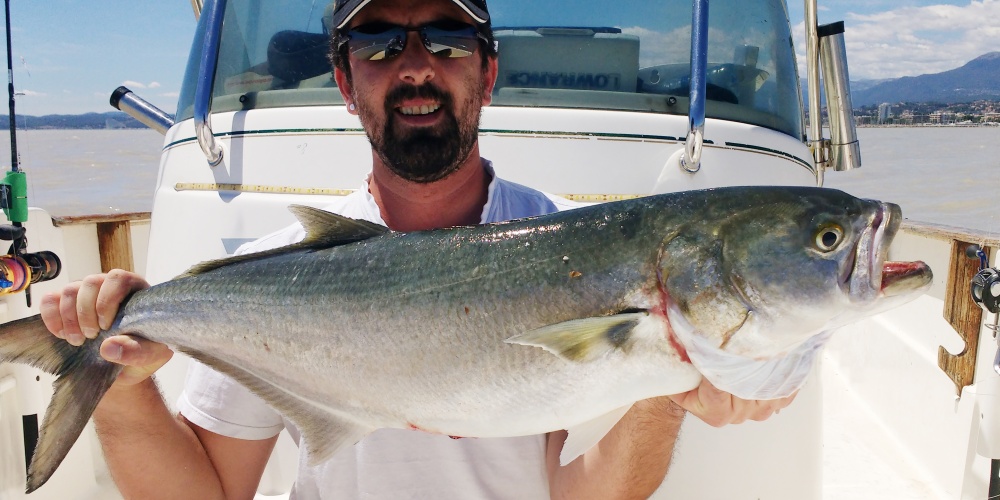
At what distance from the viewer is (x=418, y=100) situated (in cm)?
241

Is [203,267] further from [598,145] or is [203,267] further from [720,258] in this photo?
[598,145]

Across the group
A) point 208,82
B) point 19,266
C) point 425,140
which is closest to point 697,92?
point 425,140

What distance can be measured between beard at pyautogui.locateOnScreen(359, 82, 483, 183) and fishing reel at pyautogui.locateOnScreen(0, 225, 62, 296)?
2082mm

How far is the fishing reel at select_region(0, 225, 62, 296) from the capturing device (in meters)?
3.31

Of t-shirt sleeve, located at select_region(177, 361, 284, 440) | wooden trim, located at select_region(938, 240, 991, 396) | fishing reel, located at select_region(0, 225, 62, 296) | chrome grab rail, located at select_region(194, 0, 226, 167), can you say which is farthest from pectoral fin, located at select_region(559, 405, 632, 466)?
wooden trim, located at select_region(938, 240, 991, 396)

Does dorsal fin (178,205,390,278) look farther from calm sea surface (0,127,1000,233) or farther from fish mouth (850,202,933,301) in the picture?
calm sea surface (0,127,1000,233)

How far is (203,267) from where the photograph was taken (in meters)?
2.14

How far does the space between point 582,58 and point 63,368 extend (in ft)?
8.20

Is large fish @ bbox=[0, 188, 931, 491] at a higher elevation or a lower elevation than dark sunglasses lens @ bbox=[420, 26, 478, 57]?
lower

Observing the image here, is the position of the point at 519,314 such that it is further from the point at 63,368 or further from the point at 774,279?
the point at 63,368

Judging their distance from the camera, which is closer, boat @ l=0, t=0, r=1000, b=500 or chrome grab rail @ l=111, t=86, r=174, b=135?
boat @ l=0, t=0, r=1000, b=500

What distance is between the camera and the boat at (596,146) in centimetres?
306

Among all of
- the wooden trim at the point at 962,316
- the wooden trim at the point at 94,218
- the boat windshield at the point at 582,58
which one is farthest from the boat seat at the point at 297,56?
the wooden trim at the point at 962,316

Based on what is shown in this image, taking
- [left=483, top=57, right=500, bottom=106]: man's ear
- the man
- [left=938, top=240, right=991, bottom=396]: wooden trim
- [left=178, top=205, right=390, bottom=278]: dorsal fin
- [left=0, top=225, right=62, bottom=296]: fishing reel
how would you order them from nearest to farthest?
[left=178, top=205, right=390, bottom=278]: dorsal fin
the man
[left=483, top=57, right=500, bottom=106]: man's ear
[left=0, top=225, right=62, bottom=296]: fishing reel
[left=938, top=240, right=991, bottom=396]: wooden trim
